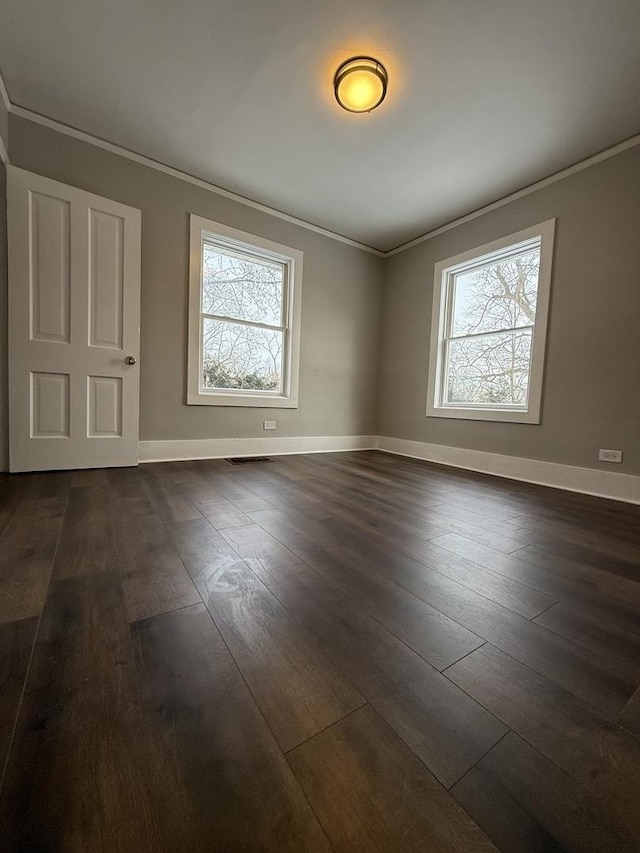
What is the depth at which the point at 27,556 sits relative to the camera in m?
1.29

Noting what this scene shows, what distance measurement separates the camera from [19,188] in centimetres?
242

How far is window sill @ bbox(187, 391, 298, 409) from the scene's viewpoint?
3.36 meters

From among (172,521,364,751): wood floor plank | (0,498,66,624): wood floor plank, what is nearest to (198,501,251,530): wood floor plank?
(172,521,364,751): wood floor plank

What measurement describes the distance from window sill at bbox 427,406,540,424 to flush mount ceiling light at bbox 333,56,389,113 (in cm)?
266

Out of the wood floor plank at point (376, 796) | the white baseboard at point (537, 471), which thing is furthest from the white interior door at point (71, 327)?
the white baseboard at point (537, 471)

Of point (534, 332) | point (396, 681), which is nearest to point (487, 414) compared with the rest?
point (534, 332)

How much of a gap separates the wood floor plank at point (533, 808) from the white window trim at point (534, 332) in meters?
2.98

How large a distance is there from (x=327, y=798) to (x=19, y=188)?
367 cm

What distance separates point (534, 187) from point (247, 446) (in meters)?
3.67

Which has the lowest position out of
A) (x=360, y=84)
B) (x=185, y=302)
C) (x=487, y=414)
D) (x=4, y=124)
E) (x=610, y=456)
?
(x=610, y=456)

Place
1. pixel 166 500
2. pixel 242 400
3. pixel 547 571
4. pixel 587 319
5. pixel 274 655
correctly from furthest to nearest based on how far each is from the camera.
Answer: pixel 242 400, pixel 587 319, pixel 166 500, pixel 547 571, pixel 274 655

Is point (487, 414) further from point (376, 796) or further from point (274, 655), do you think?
point (376, 796)

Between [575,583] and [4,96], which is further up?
[4,96]

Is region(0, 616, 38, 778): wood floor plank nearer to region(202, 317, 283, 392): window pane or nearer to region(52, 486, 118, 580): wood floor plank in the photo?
region(52, 486, 118, 580): wood floor plank
